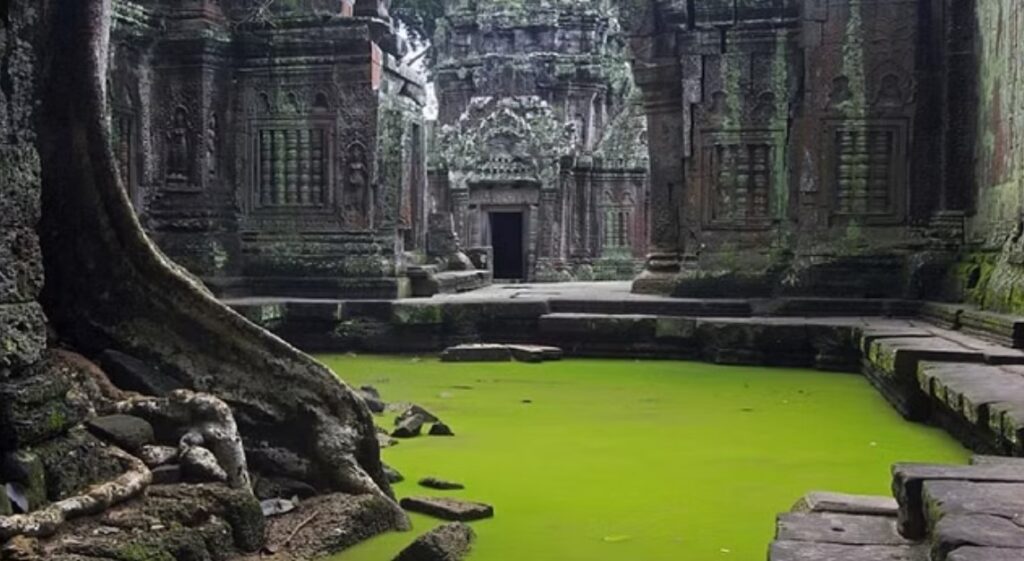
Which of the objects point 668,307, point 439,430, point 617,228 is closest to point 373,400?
point 439,430

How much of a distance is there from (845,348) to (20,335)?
7193 mm

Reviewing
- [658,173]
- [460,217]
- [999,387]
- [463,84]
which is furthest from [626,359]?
[463,84]

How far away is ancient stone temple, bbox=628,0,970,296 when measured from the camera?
11.1 m

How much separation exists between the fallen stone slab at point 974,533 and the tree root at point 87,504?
2307 millimetres

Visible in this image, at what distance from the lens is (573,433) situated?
639 cm

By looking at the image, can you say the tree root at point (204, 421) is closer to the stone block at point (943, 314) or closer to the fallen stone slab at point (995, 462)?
the fallen stone slab at point (995, 462)

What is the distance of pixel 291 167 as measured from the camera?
40.2 ft

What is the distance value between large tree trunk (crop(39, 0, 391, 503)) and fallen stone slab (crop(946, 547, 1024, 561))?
7.48 ft

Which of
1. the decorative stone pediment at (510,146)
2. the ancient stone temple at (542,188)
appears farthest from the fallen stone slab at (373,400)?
the decorative stone pediment at (510,146)

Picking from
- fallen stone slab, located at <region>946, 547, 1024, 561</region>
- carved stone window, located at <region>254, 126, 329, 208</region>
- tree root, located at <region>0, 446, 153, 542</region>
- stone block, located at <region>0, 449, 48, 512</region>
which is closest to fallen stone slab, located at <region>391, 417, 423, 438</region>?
tree root, located at <region>0, 446, 153, 542</region>

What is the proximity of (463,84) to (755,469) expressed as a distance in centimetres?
2193

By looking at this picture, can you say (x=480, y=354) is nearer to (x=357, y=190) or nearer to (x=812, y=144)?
(x=357, y=190)

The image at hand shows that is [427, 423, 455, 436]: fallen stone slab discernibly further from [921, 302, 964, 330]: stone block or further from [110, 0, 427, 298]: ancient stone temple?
[110, 0, 427, 298]: ancient stone temple

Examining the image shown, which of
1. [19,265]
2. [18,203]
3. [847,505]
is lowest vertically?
[847,505]
